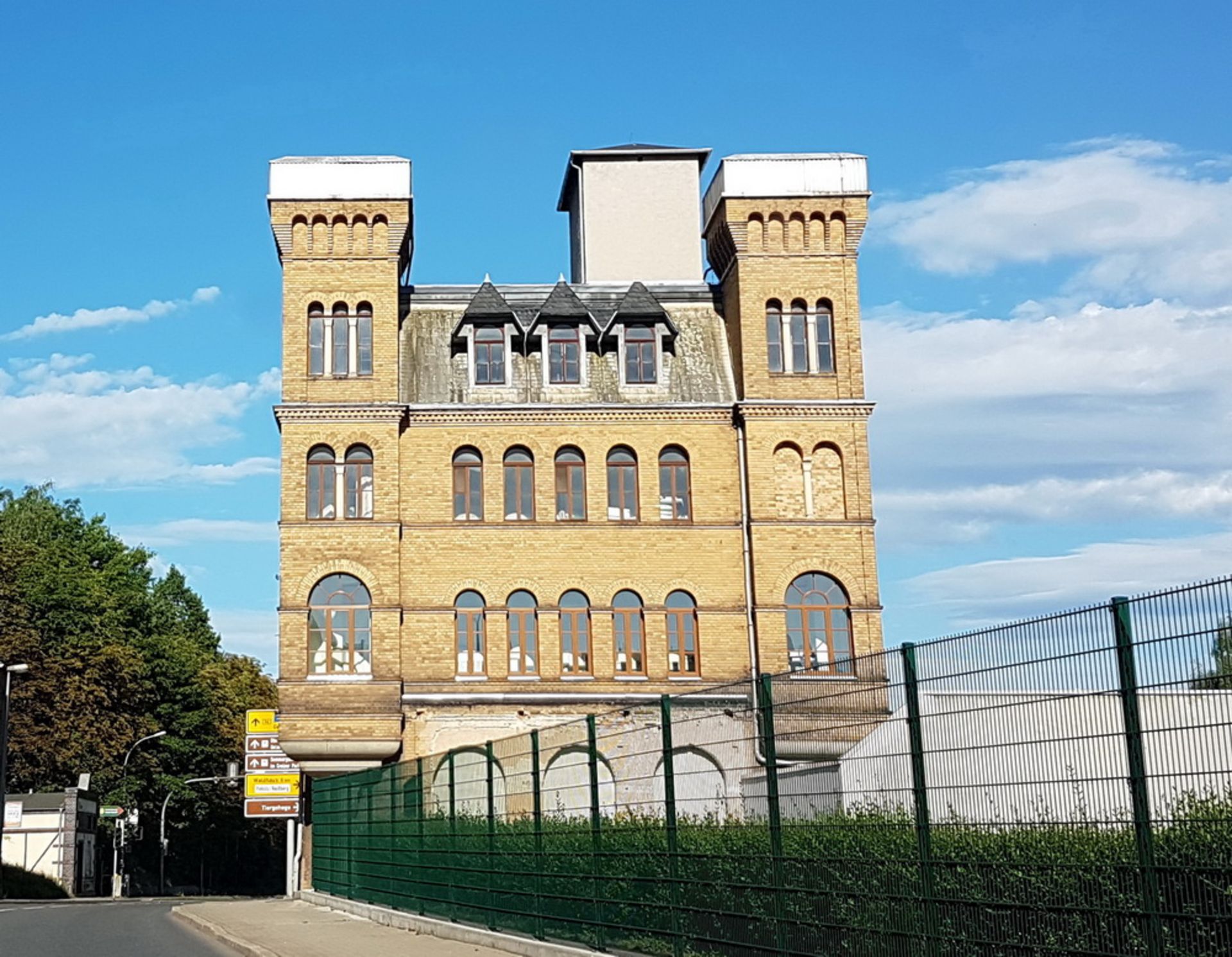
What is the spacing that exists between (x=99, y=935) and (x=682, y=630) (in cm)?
1549

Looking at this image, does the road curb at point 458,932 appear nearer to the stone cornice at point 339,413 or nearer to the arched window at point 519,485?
the arched window at point 519,485

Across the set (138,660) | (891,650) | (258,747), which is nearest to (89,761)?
(138,660)

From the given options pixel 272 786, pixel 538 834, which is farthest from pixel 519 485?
pixel 538 834

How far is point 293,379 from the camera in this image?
124ft

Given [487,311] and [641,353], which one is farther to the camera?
[641,353]

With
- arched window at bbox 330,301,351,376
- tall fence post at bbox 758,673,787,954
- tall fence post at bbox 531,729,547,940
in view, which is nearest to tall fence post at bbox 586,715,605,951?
tall fence post at bbox 531,729,547,940

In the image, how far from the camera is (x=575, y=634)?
124 feet

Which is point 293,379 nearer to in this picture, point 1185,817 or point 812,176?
point 812,176

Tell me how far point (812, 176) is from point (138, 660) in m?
41.4

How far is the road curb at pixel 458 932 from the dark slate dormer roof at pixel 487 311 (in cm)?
1466

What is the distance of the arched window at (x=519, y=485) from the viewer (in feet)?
126

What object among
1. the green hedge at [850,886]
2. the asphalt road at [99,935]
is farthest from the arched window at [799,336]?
the green hedge at [850,886]

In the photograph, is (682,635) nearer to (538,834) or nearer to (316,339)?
(316,339)

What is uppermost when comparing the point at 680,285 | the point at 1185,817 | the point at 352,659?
the point at 680,285
